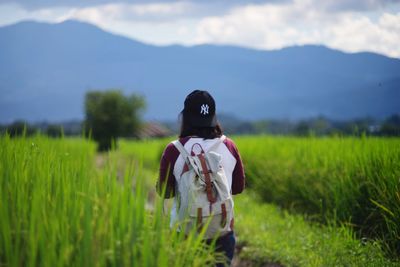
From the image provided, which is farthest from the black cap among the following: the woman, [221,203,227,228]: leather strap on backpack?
[221,203,227,228]: leather strap on backpack

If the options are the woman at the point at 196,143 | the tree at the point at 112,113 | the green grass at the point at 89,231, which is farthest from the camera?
the tree at the point at 112,113

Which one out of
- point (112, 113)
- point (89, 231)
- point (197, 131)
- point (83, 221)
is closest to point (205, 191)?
point (197, 131)

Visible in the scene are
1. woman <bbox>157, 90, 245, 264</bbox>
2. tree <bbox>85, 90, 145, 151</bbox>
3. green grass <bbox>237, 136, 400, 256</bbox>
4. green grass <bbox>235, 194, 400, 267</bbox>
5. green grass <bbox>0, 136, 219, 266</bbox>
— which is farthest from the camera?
tree <bbox>85, 90, 145, 151</bbox>

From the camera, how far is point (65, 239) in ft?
8.77

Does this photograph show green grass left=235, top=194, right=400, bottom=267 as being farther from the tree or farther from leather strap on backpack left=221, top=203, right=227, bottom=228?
the tree

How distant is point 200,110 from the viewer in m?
3.85

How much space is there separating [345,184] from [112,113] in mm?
66514

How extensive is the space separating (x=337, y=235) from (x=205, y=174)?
3328 millimetres

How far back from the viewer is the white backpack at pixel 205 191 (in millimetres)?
3699

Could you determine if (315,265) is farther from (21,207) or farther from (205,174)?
(21,207)

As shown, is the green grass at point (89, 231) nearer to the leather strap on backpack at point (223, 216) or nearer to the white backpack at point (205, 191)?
the white backpack at point (205, 191)

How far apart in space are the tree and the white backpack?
63.2 meters

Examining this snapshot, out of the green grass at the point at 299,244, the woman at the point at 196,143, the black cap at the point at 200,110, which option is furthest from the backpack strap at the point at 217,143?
the green grass at the point at 299,244

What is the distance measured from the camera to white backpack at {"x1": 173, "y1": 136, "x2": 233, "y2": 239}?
3699 millimetres
